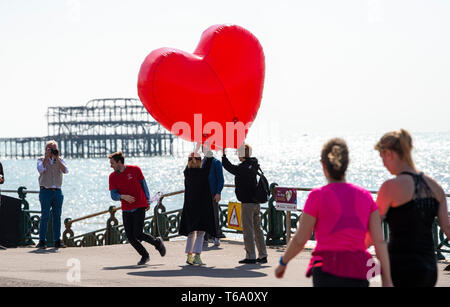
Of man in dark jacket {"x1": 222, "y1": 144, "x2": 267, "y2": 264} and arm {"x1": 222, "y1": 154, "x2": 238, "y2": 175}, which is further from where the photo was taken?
man in dark jacket {"x1": 222, "y1": 144, "x2": 267, "y2": 264}

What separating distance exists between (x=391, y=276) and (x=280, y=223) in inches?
361

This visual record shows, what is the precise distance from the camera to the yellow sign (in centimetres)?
1502

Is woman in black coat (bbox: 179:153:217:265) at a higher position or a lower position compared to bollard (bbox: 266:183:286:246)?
higher

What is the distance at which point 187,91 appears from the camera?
1088 cm

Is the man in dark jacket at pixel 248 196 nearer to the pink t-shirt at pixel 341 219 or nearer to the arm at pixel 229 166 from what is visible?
the arm at pixel 229 166

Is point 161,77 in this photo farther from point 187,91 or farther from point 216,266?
point 216,266

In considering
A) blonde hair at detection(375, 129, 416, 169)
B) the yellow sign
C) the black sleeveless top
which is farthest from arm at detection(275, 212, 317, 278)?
the yellow sign

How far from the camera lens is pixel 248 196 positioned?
11.6 metres

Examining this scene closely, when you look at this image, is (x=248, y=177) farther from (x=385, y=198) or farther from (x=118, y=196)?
(x=385, y=198)

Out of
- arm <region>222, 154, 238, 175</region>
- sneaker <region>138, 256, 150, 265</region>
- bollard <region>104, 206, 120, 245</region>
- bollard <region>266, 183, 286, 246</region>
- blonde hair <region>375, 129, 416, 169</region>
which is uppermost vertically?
blonde hair <region>375, 129, 416, 169</region>

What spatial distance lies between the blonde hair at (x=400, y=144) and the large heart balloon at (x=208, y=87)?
18.2 feet

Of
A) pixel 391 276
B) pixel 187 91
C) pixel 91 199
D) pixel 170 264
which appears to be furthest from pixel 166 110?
pixel 91 199

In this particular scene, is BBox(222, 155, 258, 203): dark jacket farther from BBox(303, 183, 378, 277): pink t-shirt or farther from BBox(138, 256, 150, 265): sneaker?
BBox(303, 183, 378, 277): pink t-shirt

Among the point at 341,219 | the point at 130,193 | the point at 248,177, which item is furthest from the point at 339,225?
the point at 130,193
